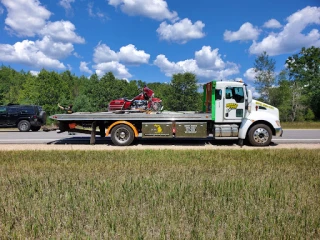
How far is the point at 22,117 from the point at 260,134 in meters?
15.2

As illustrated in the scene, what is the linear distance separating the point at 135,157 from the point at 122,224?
4.63 m

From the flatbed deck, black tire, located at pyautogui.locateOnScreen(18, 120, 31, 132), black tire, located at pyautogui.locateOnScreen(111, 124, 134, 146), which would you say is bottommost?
black tire, located at pyautogui.locateOnScreen(111, 124, 134, 146)

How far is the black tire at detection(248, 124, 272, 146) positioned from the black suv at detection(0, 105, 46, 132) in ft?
45.7

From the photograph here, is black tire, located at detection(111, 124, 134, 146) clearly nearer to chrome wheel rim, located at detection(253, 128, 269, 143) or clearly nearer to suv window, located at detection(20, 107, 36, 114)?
chrome wheel rim, located at detection(253, 128, 269, 143)

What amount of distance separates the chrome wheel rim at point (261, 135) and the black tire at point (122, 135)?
4.81 metres

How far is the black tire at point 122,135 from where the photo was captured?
11250 millimetres

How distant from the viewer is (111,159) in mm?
7805

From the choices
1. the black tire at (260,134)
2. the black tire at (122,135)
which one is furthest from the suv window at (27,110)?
the black tire at (260,134)

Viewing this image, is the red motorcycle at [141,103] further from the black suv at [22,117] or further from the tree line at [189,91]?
the tree line at [189,91]

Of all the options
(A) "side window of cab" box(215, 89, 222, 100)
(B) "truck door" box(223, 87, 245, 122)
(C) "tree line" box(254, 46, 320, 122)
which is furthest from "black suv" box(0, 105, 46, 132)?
(C) "tree line" box(254, 46, 320, 122)

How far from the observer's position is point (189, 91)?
66250 millimetres

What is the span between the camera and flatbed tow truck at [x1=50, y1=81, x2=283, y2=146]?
11094 millimetres

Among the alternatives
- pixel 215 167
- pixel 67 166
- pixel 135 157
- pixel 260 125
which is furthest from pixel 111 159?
pixel 260 125

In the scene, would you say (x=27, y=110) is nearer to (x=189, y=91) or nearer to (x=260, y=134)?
(x=260, y=134)
